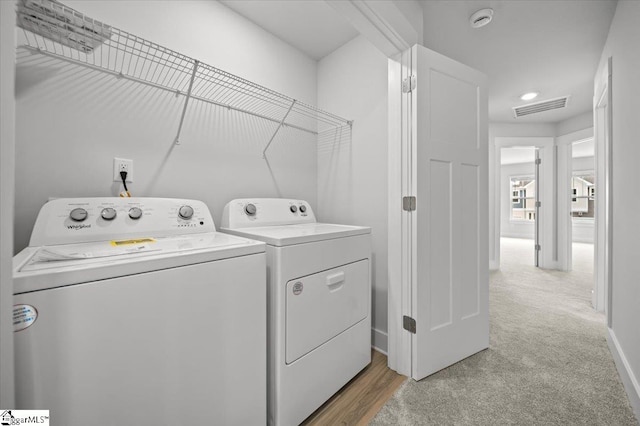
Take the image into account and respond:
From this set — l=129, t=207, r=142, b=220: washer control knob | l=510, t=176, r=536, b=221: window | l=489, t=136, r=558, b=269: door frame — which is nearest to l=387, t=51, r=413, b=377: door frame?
l=129, t=207, r=142, b=220: washer control knob

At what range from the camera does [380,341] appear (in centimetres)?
178

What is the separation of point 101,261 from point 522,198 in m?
9.84

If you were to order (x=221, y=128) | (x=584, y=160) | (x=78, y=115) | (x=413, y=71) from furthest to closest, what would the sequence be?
(x=584, y=160) → (x=221, y=128) → (x=413, y=71) → (x=78, y=115)

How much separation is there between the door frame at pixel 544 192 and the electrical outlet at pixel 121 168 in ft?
15.5

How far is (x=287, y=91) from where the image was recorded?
79.0 inches

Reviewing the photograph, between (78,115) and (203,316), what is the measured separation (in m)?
1.13

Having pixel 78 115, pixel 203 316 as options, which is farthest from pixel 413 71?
pixel 78 115

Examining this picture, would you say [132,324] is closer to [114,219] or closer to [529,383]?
[114,219]

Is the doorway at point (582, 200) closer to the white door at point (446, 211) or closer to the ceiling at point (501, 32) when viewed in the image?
the ceiling at point (501, 32)

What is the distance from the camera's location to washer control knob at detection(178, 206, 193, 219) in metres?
1.29

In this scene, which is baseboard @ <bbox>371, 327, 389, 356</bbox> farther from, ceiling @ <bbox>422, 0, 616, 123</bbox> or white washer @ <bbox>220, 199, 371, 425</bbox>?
ceiling @ <bbox>422, 0, 616, 123</bbox>

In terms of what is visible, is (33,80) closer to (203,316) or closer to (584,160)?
(203,316)

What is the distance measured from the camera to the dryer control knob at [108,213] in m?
1.07

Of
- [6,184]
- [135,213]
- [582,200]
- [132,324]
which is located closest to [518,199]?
[582,200]
